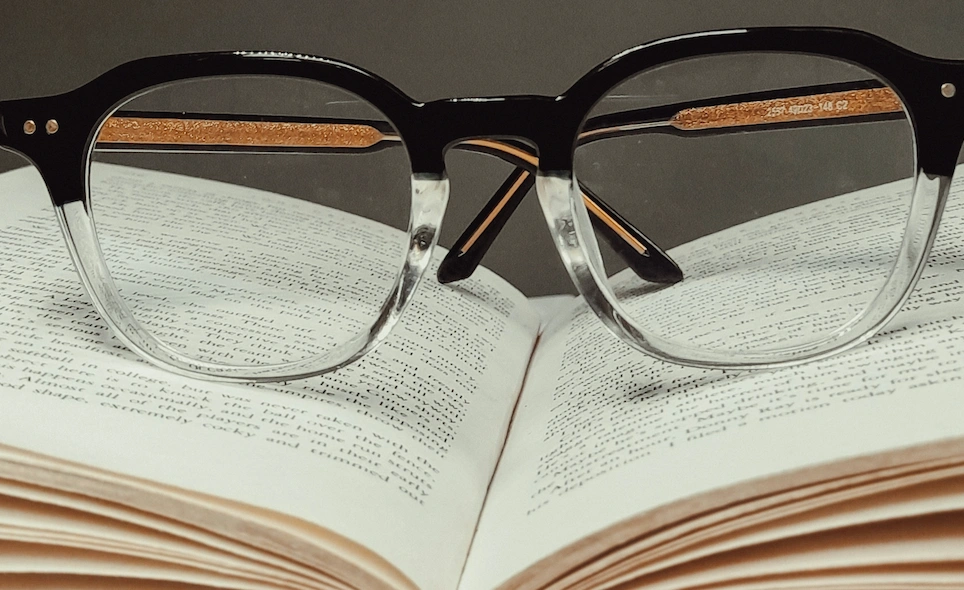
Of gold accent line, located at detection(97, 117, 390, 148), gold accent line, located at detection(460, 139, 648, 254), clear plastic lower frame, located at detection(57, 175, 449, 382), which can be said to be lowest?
clear plastic lower frame, located at detection(57, 175, 449, 382)

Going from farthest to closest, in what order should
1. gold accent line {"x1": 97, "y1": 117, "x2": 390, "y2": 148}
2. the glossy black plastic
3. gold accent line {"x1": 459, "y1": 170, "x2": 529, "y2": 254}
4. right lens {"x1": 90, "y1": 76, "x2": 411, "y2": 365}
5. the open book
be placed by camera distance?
gold accent line {"x1": 459, "y1": 170, "x2": 529, "y2": 254}, gold accent line {"x1": 97, "y1": 117, "x2": 390, "y2": 148}, right lens {"x1": 90, "y1": 76, "x2": 411, "y2": 365}, the glossy black plastic, the open book

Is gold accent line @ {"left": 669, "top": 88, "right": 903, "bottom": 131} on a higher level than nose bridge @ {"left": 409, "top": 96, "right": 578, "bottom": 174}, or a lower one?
higher

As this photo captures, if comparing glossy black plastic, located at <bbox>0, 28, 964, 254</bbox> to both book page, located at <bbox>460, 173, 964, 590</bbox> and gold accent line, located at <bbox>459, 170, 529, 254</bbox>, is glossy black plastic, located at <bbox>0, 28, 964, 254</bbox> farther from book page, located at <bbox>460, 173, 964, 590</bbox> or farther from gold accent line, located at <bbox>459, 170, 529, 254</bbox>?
gold accent line, located at <bbox>459, 170, 529, 254</bbox>

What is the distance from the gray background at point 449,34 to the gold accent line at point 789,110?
0.22 m

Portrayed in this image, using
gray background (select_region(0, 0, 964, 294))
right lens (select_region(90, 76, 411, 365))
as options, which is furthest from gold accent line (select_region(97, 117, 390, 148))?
gray background (select_region(0, 0, 964, 294))

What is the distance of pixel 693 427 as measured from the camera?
0.43 metres

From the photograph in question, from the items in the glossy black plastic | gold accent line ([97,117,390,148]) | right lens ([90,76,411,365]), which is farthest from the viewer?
gold accent line ([97,117,390,148])

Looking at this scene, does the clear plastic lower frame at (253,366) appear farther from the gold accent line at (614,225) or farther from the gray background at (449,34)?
the gray background at (449,34)

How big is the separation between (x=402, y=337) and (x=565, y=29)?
480mm

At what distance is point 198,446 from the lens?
1.38 feet

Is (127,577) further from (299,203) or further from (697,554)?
(299,203)

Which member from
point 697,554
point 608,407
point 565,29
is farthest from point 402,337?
point 565,29

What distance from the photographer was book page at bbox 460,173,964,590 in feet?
1.24

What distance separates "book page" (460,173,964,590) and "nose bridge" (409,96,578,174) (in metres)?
0.14
